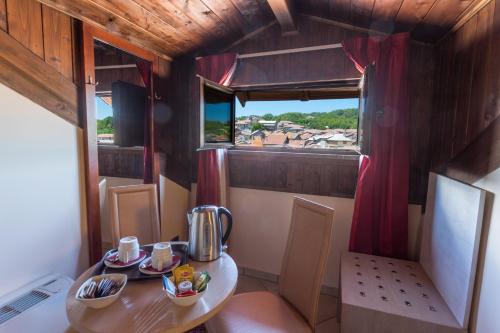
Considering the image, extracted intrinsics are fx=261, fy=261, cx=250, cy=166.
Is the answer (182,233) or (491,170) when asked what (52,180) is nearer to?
(182,233)

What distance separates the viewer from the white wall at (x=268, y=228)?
2.32 m

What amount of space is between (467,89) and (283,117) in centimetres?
143

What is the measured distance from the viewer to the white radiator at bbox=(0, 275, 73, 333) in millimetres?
1264

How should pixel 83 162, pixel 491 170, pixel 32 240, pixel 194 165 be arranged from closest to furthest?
pixel 491 170 → pixel 32 240 → pixel 83 162 → pixel 194 165

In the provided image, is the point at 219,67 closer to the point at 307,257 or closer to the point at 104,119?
the point at 104,119

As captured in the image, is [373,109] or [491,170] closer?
[491,170]

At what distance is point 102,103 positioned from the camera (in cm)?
206

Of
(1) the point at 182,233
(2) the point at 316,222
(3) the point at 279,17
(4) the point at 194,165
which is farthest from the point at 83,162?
(3) the point at 279,17

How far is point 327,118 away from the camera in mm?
2453

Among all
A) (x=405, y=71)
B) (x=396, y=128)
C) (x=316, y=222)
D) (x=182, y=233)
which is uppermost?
(x=405, y=71)

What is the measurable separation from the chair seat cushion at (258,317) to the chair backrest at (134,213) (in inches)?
29.7

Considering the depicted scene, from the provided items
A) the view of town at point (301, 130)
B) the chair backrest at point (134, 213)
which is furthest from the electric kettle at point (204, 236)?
the view of town at point (301, 130)

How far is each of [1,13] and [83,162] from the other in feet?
2.99

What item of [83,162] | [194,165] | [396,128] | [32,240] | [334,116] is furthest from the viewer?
[194,165]
